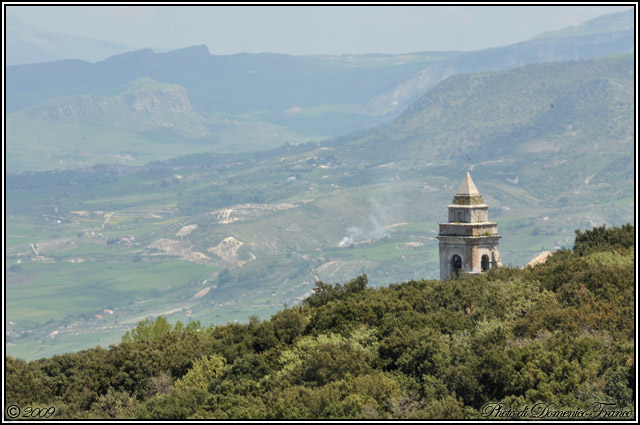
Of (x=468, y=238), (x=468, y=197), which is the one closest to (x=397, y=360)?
(x=468, y=238)

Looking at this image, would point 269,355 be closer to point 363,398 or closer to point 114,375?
point 114,375

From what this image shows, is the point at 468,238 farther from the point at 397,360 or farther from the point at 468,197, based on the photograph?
the point at 397,360

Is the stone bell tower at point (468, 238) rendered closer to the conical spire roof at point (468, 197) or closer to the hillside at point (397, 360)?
the conical spire roof at point (468, 197)

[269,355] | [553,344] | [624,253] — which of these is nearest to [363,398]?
[553,344]

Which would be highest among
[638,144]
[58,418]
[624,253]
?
[638,144]

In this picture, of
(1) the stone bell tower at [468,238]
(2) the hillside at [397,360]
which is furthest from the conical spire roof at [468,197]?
(2) the hillside at [397,360]

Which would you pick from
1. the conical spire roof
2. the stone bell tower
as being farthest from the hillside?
the conical spire roof
